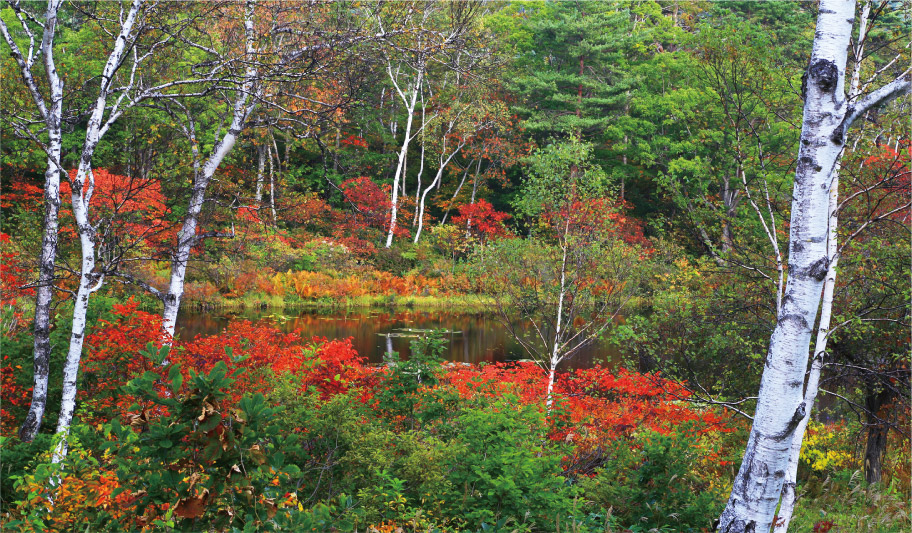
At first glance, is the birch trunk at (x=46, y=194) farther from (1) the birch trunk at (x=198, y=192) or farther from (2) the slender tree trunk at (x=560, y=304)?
(2) the slender tree trunk at (x=560, y=304)

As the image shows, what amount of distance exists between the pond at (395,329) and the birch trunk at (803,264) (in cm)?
932

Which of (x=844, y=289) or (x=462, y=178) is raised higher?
(x=462, y=178)

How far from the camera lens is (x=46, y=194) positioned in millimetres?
5273

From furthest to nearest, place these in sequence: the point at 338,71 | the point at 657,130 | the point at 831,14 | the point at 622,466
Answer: the point at 657,130 → the point at 338,71 → the point at 622,466 → the point at 831,14

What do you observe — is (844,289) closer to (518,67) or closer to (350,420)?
(350,420)

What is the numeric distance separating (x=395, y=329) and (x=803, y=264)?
547 inches

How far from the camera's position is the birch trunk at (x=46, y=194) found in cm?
488

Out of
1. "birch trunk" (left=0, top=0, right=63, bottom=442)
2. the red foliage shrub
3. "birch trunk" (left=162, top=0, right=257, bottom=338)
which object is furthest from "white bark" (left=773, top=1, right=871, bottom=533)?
the red foliage shrub

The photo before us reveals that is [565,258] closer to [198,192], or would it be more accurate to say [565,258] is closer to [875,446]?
[875,446]

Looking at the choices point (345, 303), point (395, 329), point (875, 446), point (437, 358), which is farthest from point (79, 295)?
point (345, 303)

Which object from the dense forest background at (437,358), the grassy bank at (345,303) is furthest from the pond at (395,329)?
the dense forest background at (437,358)

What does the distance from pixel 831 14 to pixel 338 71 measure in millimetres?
4014

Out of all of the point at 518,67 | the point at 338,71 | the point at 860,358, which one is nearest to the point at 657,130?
the point at 518,67

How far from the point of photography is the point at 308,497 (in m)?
4.07
